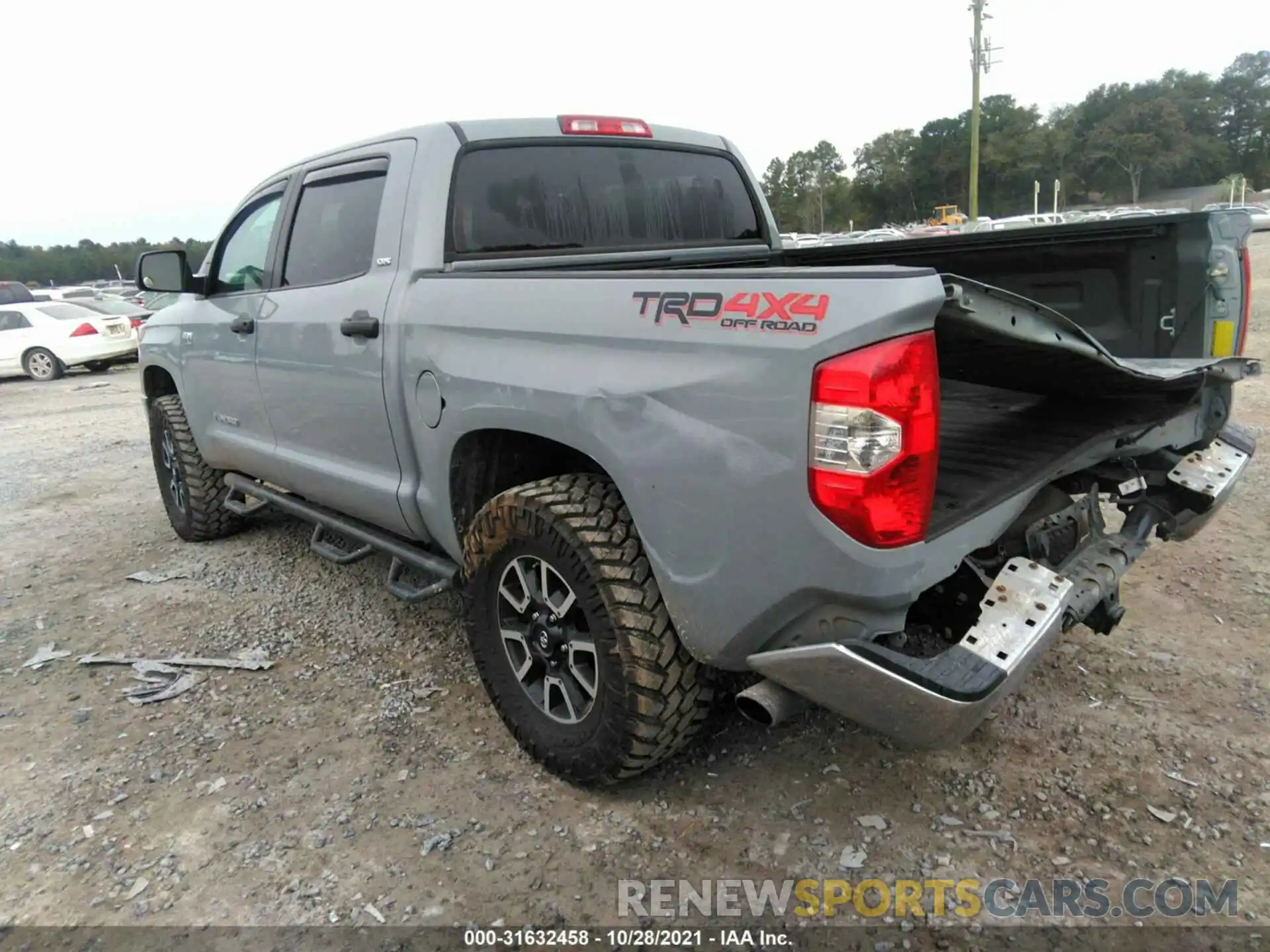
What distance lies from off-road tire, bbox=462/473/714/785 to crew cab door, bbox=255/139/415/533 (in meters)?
0.88

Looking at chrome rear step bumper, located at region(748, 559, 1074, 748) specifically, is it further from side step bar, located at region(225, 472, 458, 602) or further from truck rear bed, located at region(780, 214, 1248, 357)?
side step bar, located at region(225, 472, 458, 602)

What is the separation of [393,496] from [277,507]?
153 centimetres

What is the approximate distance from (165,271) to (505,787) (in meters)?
3.35

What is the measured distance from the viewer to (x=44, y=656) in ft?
13.1

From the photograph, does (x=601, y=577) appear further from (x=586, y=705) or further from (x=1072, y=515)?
(x=1072, y=515)

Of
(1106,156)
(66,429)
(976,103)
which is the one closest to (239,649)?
(66,429)

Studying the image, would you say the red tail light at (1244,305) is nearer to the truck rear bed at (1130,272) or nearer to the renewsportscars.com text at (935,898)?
the truck rear bed at (1130,272)

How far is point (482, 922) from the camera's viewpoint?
2.29m

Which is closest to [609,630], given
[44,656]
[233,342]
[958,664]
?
[958,664]

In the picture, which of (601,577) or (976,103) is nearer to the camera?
(601,577)

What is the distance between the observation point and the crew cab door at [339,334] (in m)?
3.29

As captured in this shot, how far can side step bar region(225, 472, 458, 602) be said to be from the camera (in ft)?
11.0

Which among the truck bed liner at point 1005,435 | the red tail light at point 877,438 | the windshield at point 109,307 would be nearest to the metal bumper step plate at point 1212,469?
the truck bed liner at point 1005,435

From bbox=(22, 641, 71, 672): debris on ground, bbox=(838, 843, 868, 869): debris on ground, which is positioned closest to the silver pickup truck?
bbox=(838, 843, 868, 869): debris on ground
